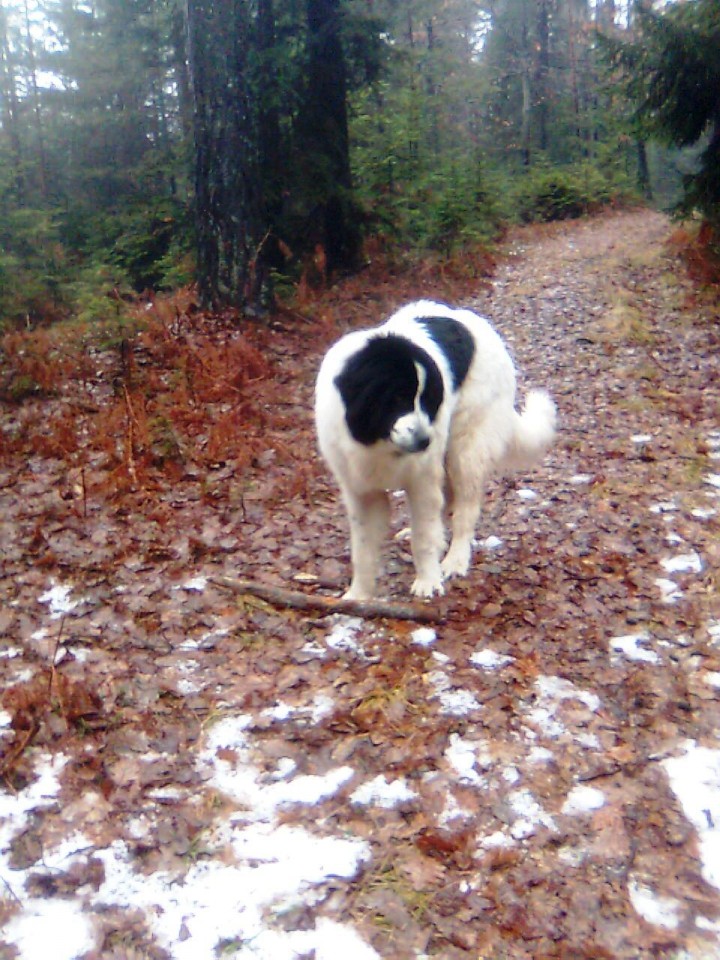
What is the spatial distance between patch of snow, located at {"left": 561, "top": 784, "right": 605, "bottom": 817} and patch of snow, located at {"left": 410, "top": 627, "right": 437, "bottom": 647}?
114 cm

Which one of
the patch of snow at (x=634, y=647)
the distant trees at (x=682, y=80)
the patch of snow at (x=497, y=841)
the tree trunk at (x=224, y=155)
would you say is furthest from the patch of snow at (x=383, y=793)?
the distant trees at (x=682, y=80)

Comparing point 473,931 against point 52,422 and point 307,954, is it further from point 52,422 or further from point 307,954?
point 52,422

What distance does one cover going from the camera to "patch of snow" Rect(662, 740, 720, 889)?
9.14 ft

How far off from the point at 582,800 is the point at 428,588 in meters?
1.65

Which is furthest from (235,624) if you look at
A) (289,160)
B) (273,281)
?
(289,160)

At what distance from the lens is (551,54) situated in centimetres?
3089

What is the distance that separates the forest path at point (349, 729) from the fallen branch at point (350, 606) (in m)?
0.06

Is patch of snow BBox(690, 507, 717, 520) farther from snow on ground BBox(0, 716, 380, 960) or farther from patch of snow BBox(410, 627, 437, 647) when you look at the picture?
snow on ground BBox(0, 716, 380, 960)

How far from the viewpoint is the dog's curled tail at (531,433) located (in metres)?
5.04

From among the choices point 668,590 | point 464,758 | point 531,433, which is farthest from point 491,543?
point 464,758

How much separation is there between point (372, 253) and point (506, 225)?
20.9 ft

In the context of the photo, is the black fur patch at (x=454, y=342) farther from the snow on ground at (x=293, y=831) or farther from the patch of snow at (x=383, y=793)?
A: the patch of snow at (x=383, y=793)

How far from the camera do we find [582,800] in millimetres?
3059

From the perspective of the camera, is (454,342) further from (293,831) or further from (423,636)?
(293,831)
